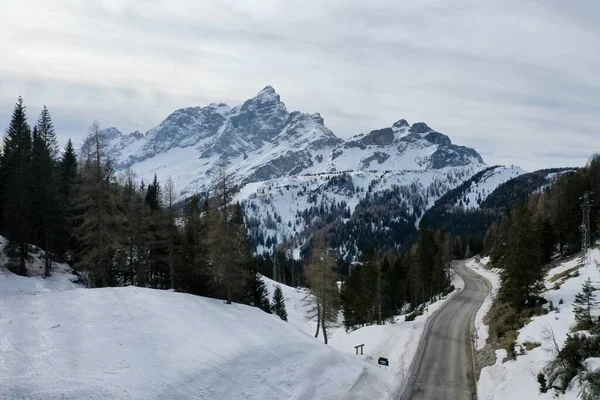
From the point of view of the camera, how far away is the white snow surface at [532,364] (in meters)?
23.0

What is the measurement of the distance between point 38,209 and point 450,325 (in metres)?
43.7

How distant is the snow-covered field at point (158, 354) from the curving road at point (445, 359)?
136 centimetres

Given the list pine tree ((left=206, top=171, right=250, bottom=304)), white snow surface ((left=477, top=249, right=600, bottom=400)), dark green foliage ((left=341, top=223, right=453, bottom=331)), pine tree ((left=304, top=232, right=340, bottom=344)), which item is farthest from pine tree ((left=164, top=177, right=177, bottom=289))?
dark green foliage ((left=341, top=223, right=453, bottom=331))

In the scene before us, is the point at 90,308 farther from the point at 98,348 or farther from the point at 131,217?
the point at 131,217

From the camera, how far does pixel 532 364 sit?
24953mm

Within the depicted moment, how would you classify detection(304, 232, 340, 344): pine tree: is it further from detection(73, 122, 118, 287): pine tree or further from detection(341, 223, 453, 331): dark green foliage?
detection(73, 122, 118, 287): pine tree

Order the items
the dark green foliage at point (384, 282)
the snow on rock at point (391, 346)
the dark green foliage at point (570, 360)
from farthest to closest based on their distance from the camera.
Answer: the dark green foliage at point (384, 282)
the snow on rock at point (391, 346)
the dark green foliage at point (570, 360)

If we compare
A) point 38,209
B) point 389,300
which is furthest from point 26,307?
point 389,300

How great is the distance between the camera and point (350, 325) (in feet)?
220

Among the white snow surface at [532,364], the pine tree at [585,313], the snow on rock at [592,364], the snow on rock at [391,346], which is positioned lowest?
the snow on rock at [391,346]

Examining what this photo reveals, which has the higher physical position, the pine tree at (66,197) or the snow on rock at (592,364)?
the pine tree at (66,197)

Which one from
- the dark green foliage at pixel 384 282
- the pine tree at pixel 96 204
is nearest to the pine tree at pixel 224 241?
the pine tree at pixel 96 204

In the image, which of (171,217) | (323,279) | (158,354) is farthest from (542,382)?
(171,217)

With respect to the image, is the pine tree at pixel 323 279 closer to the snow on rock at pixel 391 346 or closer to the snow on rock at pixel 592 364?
the snow on rock at pixel 391 346
